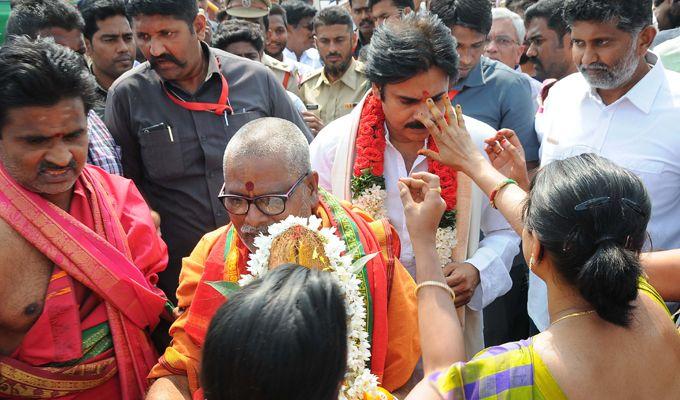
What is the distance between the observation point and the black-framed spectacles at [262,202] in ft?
8.41

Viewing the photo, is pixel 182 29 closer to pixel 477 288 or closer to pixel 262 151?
pixel 262 151

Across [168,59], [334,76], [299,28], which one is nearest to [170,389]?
[168,59]

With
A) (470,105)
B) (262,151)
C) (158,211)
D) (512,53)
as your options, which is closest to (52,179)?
(262,151)

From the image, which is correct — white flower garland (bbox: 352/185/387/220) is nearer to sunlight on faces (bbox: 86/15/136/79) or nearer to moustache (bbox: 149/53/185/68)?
moustache (bbox: 149/53/185/68)

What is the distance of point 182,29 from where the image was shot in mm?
4027

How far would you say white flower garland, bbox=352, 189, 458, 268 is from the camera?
331cm

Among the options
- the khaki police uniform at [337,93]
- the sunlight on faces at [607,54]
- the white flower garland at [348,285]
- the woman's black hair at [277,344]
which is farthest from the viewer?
the khaki police uniform at [337,93]

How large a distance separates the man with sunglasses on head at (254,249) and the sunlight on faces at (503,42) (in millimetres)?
4234

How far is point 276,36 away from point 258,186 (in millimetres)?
6525

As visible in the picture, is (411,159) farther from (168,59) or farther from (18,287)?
(18,287)

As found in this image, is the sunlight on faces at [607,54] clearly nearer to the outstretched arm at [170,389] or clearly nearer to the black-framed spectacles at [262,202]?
the black-framed spectacles at [262,202]

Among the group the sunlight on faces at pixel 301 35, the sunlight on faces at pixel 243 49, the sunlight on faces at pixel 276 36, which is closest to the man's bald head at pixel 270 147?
the sunlight on faces at pixel 243 49

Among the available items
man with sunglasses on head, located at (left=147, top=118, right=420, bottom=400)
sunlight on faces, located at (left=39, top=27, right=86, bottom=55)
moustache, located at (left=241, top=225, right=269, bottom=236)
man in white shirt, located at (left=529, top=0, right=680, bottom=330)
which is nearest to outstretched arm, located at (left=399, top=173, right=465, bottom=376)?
man with sunglasses on head, located at (left=147, top=118, right=420, bottom=400)

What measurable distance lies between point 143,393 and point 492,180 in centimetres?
163
